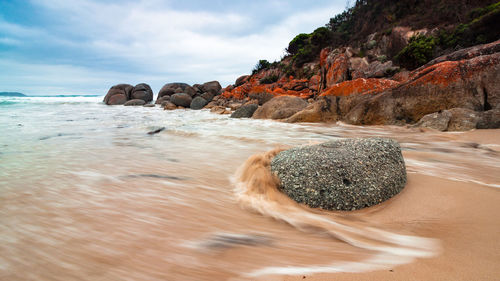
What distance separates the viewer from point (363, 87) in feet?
20.2

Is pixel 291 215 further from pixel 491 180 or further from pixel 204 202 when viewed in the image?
pixel 491 180

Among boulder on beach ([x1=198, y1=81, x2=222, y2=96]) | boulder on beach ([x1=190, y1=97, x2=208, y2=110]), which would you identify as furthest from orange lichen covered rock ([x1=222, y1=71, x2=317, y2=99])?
boulder on beach ([x1=198, y1=81, x2=222, y2=96])

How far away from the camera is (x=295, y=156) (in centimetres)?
193

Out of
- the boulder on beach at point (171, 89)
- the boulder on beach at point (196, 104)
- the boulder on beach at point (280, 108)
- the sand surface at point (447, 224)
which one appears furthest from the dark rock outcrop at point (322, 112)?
the boulder on beach at point (171, 89)

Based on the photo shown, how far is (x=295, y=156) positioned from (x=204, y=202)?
786mm

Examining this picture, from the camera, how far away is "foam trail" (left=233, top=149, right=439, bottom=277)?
100 centimetres

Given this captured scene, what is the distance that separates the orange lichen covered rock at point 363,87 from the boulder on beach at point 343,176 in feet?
15.0

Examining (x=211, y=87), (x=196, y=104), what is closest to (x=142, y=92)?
(x=211, y=87)

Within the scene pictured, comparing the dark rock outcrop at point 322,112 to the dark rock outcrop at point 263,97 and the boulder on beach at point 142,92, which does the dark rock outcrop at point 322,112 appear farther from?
the boulder on beach at point 142,92

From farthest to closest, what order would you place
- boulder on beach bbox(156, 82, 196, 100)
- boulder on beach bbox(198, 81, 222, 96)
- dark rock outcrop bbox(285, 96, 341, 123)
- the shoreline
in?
boulder on beach bbox(156, 82, 196, 100)
boulder on beach bbox(198, 81, 222, 96)
dark rock outcrop bbox(285, 96, 341, 123)
the shoreline

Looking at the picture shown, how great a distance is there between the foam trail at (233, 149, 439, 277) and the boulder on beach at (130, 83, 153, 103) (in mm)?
29748

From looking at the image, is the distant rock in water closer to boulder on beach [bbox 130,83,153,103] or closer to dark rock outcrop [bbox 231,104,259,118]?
boulder on beach [bbox 130,83,153,103]

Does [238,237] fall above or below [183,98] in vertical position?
below

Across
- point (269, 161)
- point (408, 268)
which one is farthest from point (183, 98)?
point (408, 268)
